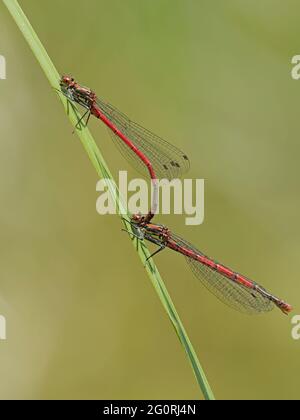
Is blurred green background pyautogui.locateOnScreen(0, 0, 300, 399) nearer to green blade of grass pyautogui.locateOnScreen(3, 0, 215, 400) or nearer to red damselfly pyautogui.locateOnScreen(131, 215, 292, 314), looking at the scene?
red damselfly pyautogui.locateOnScreen(131, 215, 292, 314)

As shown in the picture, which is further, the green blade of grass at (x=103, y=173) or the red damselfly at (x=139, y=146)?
the red damselfly at (x=139, y=146)

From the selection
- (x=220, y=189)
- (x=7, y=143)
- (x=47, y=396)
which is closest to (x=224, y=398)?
Answer: (x=47, y=396)

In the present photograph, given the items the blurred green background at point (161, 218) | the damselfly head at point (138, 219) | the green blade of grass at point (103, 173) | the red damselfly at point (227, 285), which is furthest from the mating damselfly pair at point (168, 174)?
the green blade of grass at point (103, 173)

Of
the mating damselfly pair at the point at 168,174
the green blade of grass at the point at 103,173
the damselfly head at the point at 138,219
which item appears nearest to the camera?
the green blade of grass at the point at 103,173

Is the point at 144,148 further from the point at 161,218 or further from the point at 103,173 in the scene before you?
the point at 103,173

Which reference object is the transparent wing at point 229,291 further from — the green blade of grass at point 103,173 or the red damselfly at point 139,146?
the green blade of grass at point 103,173

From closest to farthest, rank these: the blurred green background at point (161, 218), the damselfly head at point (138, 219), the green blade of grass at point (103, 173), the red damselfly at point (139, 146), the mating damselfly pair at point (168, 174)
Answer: the green blade of grass at point (103, 173) < the damselfly head at point (138, 219) < the mating damselfly pair at point (168, 174) < the red damselfly at point (139, 146) < the blurred green background at point (161, 218)
